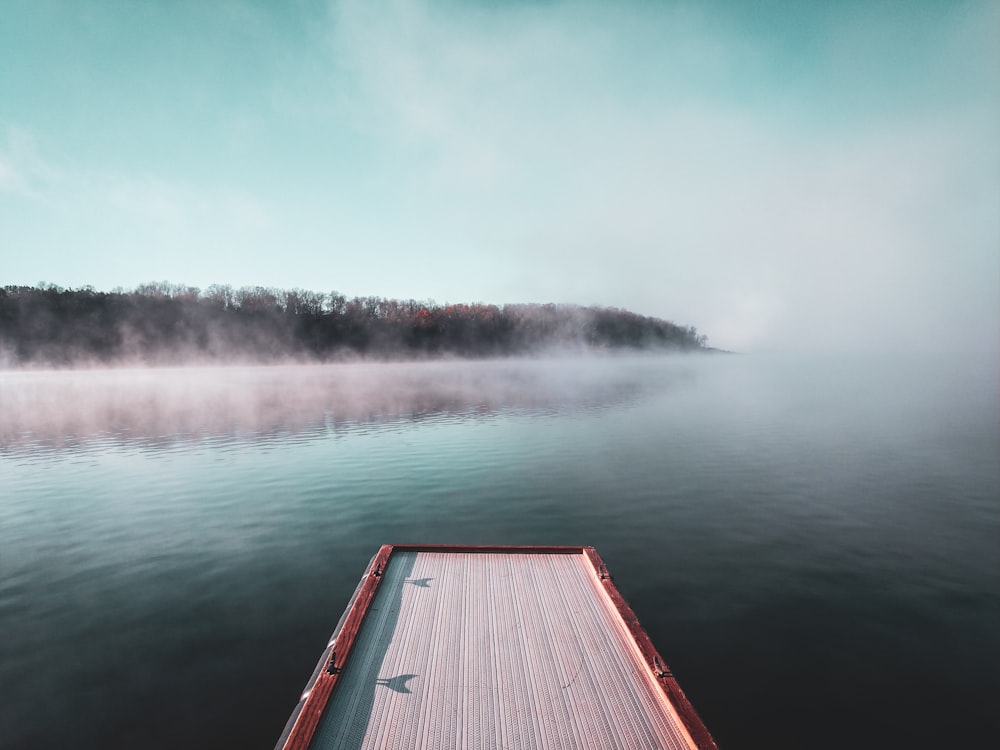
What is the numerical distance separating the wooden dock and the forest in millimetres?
139662

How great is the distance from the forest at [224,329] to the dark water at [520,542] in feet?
391

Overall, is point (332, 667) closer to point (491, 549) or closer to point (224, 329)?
point (491, 549)

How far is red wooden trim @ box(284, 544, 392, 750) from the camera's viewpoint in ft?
16.3

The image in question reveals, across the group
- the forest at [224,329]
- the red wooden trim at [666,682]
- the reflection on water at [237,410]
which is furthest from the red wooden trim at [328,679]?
the forest at [224,329]

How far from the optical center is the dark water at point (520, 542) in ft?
22.9

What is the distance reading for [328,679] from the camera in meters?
5.82

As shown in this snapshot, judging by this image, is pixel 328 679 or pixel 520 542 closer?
pixel 328 679

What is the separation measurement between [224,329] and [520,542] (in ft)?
499

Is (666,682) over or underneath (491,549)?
over

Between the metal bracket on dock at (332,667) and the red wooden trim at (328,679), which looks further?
the metal bracket on dock at (332,667)

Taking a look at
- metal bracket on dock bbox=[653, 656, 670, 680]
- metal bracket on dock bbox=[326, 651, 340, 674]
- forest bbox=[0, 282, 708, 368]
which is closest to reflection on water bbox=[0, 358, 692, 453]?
metal bracket on dock bbox=[326, 651, 340, 674]

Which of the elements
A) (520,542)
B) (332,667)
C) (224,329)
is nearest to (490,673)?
(332,667)

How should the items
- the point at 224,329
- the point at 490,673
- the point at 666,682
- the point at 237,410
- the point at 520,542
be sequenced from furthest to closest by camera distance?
1. the point at 224,329
2. the point at 237,410
3. the point at 520,542
4. the point at 490,673
5. the point at 666,682

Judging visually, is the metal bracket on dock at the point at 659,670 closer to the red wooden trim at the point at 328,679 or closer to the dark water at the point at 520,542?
the dark water at the point at 520,542
